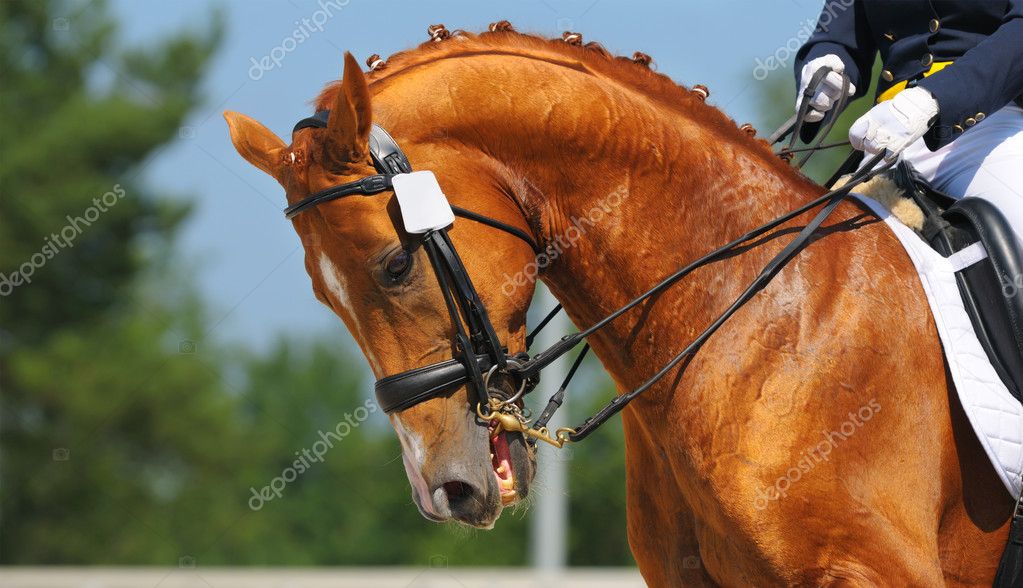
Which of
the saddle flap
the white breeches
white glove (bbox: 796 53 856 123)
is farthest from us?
white glove (bbox: 796 53 856 123)

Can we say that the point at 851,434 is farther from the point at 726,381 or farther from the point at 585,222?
the point at 585,222

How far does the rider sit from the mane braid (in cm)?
37

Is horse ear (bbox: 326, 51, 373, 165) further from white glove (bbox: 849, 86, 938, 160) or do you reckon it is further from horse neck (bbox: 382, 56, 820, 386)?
white glove (bbox: 849, 86, 938, 160)

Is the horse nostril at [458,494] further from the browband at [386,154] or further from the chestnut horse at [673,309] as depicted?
the browband at [386,154]

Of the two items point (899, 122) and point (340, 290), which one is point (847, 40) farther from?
point (340, 290)

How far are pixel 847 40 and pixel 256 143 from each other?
238 cm

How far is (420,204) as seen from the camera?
3078 millimetres

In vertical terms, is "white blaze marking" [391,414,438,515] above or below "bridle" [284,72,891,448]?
below

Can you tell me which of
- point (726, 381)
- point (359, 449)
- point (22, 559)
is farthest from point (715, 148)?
point (359, 449)

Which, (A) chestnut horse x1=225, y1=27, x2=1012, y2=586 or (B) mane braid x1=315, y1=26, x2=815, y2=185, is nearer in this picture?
(A) chestnut horse x1=225, y1=27, x2=1012, y2=586

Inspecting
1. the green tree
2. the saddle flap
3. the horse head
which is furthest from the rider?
the green tree

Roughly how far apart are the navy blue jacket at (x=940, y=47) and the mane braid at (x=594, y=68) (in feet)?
1.76

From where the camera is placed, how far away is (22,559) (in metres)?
22.7

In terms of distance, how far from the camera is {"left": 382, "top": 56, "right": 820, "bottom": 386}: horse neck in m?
3.32
